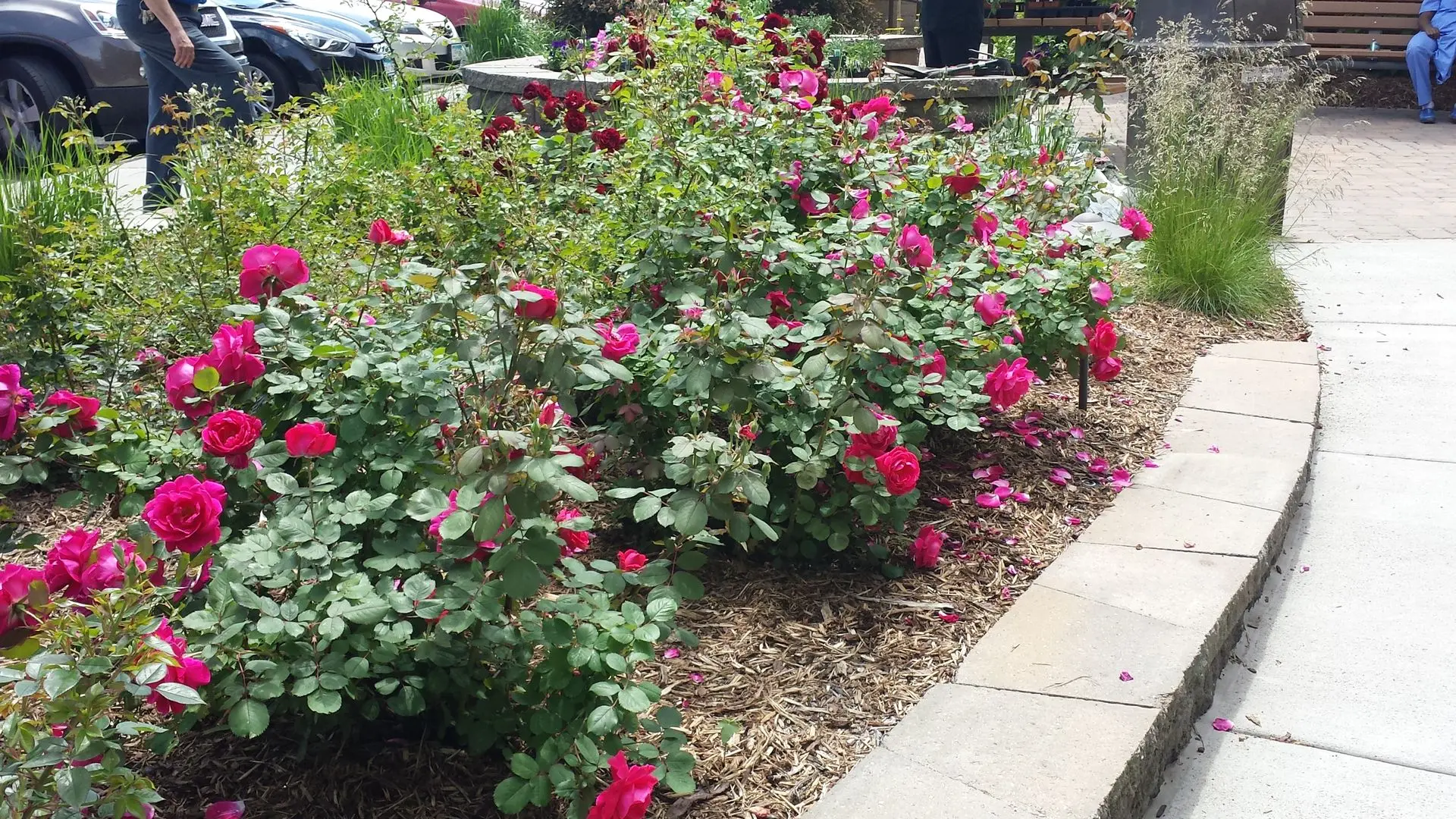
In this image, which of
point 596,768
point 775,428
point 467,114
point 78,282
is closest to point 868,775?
point 596,768

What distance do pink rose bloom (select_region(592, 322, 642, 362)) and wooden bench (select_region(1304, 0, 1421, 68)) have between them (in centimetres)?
1089

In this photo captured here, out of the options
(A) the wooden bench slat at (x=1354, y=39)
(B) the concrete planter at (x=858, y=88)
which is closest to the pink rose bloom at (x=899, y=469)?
(B) the concrete planter at (x=858, y=88)

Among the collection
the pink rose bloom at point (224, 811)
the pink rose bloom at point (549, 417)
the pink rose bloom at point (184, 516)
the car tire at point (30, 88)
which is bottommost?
the pink rose bloom at point (224, 811)

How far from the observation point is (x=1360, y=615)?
110 inches

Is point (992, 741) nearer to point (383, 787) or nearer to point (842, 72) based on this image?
point (383, 787)

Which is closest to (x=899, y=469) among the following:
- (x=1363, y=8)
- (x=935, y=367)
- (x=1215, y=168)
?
(x=935, y=367)

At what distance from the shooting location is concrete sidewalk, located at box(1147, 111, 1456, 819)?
7.28 feet

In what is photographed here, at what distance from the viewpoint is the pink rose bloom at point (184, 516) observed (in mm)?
1552

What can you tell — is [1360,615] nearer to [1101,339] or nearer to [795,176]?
[1101,339]

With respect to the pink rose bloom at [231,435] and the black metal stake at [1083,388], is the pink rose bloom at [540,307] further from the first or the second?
the black metal stake at [1083,388]

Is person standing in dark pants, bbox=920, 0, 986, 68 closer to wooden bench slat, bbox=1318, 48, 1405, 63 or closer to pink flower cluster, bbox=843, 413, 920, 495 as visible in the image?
wooden bench slat, bbox=1318, 48, 1405, 63

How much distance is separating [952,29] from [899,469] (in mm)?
6544

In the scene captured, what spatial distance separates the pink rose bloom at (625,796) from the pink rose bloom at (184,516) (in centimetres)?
63

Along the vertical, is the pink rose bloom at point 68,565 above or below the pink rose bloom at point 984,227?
below
